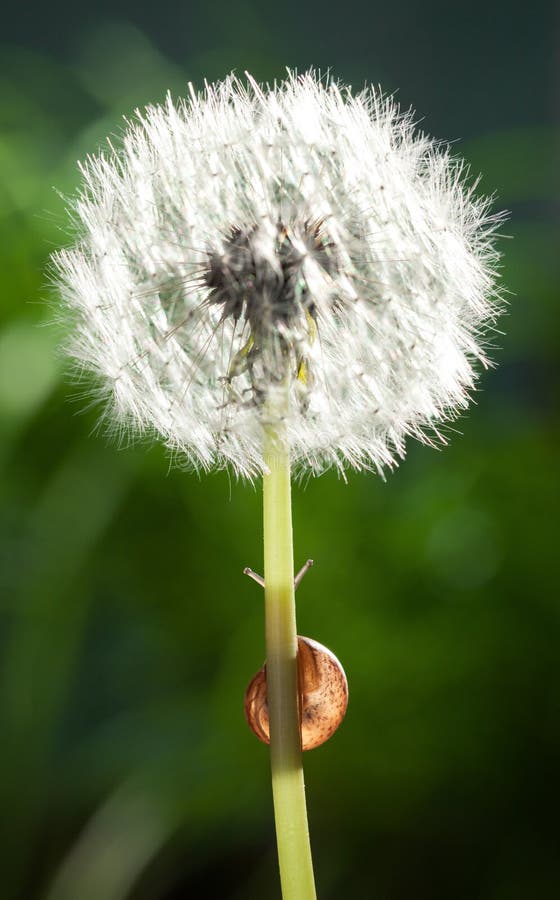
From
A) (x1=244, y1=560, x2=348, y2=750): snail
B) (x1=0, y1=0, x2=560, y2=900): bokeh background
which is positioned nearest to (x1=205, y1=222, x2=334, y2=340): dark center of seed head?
(x1=244, y1=560, x2=348, y2=750): snail

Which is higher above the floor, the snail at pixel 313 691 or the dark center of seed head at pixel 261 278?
the dark center of seed head at pixel 261 278

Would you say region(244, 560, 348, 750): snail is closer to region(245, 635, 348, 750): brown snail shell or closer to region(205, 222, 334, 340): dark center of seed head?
region(245, 635, 348, 750): brown snail shell

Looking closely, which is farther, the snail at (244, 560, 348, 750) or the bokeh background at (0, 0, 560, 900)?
the bokeh background at (0, 0, 560, 900)

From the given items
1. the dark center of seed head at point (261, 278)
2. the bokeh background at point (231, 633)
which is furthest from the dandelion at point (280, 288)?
the bokeh background at point (231, 633)

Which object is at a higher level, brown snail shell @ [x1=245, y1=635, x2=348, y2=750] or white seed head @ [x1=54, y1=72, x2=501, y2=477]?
white seed head @ [x1=54, y1=72, x2=501, y2=477]

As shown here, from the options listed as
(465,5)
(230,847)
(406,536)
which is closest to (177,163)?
(406,536)

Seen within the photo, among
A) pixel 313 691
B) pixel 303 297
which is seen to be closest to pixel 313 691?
pixel 313 691

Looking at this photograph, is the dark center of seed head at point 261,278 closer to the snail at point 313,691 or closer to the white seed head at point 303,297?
the white seed head at point 303,297
